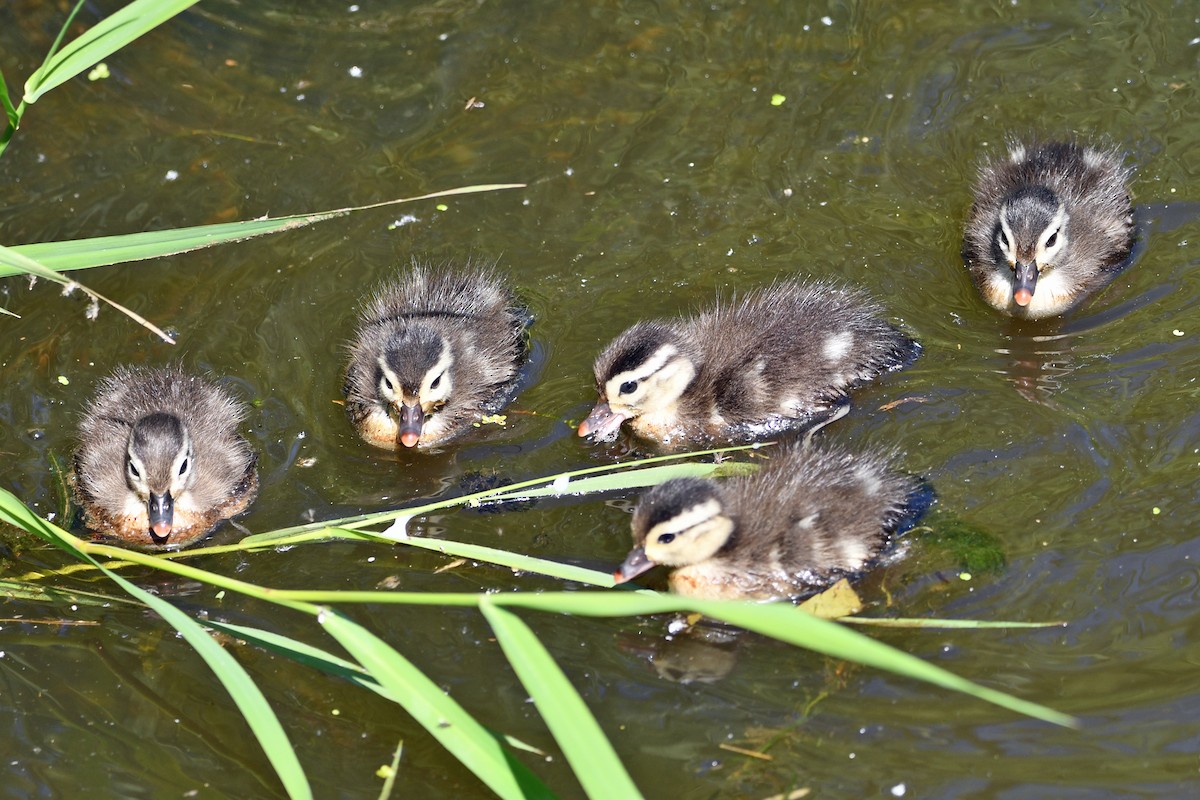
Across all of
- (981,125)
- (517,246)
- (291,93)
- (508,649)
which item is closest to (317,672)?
(508,649)

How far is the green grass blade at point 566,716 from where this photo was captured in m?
2.58

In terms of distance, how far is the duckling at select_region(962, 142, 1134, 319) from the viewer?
5039 millimetres

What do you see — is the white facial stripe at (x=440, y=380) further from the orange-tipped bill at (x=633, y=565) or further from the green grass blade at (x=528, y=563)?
the orange-tipped bill at (x=633, y=565)

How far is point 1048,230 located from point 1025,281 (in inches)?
8.4

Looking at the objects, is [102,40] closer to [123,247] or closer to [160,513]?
[123,247]

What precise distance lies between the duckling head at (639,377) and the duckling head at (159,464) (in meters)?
1.35

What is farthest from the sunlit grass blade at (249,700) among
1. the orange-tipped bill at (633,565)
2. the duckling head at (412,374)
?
the duckling head at (412,374)

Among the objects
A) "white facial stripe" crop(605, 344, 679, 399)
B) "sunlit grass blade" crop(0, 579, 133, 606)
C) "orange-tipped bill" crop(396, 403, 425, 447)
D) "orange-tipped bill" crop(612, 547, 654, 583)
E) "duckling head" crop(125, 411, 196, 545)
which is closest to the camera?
"orange-tipped bill" crop(612, 547, 654, 583)

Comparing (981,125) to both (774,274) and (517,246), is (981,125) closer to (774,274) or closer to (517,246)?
(774,274)

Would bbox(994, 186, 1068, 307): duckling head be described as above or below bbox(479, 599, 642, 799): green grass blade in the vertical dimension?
above

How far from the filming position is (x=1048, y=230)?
16.6 feet

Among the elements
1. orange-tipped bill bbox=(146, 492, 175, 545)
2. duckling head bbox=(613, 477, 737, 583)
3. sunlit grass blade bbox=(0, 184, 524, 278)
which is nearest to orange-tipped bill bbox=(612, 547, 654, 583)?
duckling head bbox=(613, 477, 737, 583)

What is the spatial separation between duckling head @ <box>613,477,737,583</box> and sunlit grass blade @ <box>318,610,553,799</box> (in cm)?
101

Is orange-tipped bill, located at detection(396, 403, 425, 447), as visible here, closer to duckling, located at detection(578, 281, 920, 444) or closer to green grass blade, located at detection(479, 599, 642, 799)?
duckling, located at detection(578, 281, 920, 444)
